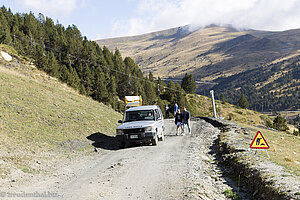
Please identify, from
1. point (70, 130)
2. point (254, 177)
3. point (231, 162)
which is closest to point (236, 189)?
point (254, 177)

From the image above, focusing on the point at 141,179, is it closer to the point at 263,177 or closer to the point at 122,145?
the point at 263,177

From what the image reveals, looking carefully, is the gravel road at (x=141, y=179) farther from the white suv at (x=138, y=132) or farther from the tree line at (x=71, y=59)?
the tree line at (x=71, y=59)

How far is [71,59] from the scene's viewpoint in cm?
7712

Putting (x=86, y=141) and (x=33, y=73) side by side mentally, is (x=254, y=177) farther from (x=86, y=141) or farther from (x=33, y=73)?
(x=33, y=73)

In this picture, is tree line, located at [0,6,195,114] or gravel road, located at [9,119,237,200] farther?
tree line, located at [0,6,195,114]

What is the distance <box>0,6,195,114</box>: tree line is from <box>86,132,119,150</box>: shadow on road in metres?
40.4

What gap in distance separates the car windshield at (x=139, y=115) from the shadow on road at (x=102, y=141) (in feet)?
6.20

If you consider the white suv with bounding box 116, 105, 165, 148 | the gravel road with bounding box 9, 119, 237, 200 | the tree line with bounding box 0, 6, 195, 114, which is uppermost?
the tree line with bounding box 0, 6, 195, 114

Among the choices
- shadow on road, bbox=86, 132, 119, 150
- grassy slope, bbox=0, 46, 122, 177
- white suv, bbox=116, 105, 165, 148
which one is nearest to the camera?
grassy slope, bbox=0, 46, 122, 177

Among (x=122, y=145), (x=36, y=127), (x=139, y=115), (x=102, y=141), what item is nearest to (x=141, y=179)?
(x=122, y=145)

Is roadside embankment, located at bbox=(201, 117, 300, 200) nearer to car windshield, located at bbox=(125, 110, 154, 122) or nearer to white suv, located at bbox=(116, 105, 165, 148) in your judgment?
white suv, located at bbox=(116, 105, 165, 148)

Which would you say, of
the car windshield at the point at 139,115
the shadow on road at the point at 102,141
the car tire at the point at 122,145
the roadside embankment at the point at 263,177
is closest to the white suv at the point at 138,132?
the car tire at the point at 122,145

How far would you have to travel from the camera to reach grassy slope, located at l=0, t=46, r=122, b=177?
1125 cm

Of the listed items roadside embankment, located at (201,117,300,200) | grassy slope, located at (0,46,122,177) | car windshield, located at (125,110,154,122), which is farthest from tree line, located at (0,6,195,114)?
roadside embankment, located at (201,117,300,200)
